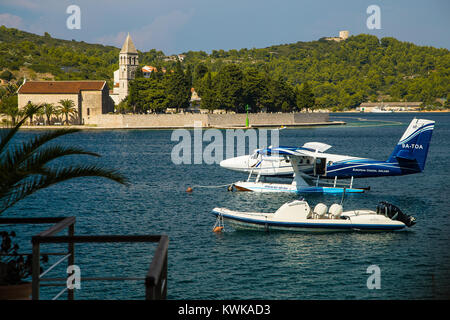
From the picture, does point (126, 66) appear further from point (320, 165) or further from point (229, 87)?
point (320, 165)

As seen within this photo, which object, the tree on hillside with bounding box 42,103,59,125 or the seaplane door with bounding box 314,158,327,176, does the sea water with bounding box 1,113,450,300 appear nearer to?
the seaplane door with bounding box 314,158,327,176

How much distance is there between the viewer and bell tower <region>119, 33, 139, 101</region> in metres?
147

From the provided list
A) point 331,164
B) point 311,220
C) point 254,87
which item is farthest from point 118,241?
point 254,87

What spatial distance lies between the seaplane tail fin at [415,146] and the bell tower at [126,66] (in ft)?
388

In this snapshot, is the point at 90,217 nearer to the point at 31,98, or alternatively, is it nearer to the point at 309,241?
the point at 309,241

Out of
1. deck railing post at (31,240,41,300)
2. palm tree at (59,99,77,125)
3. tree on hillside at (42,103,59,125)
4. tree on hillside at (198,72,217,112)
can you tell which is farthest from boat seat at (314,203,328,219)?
palm tree at (59,99,77,125)

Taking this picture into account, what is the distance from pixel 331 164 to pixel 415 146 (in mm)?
5262

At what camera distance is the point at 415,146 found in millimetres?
35625

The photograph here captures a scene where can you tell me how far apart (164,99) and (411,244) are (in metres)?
105

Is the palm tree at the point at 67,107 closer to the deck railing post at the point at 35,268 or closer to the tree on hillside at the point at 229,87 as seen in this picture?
the tree on hillside at the point at 229,87

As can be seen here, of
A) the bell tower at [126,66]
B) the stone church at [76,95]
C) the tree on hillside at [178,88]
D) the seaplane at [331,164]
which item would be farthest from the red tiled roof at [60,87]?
the seaplane at [331,164]

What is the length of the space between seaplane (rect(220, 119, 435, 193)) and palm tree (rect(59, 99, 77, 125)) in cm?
9647

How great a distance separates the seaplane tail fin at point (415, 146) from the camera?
117 ft

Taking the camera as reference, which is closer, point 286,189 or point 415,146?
point 415,146
